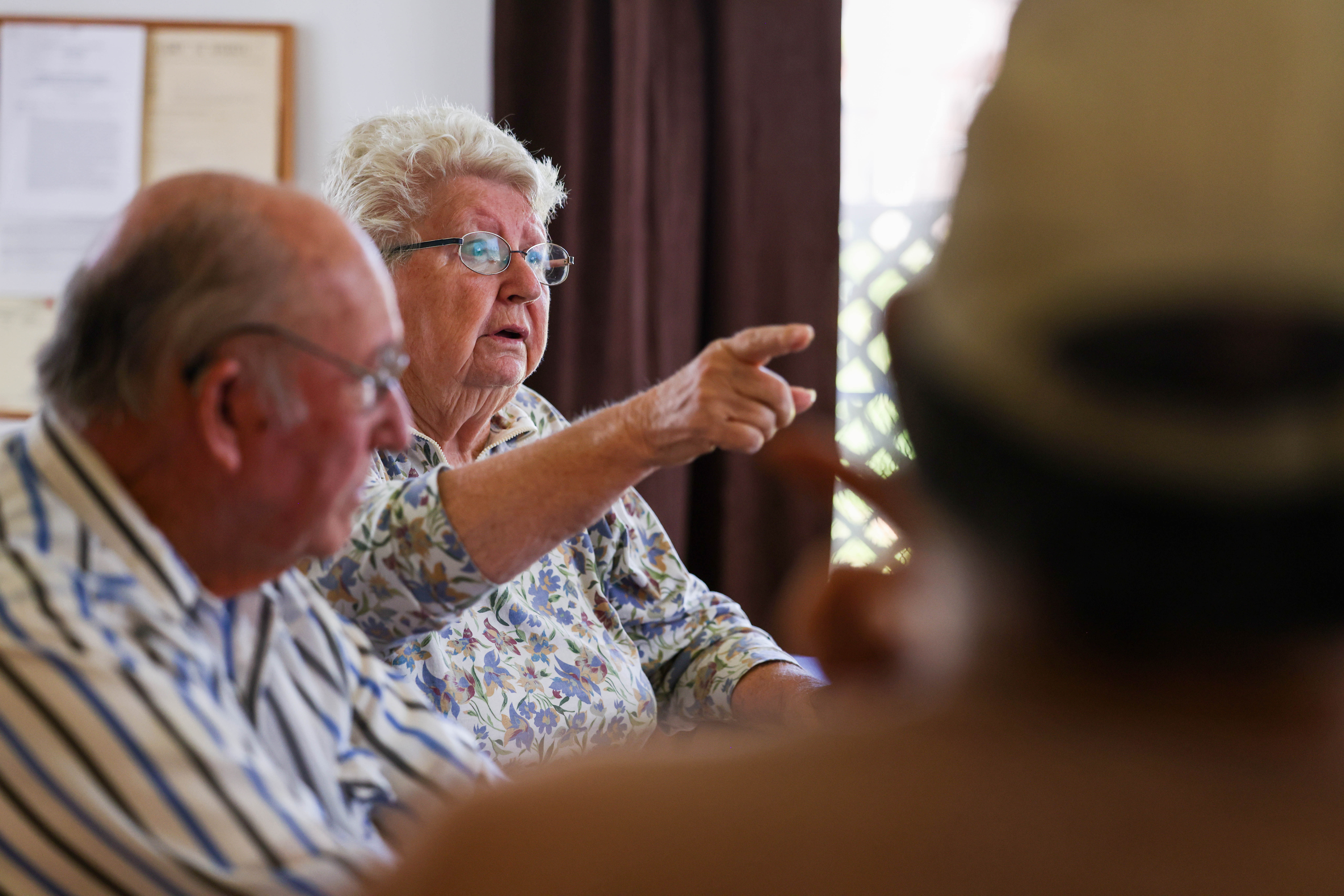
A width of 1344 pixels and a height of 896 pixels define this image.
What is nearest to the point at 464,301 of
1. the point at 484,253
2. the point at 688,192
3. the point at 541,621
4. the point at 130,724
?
the point at 484,253

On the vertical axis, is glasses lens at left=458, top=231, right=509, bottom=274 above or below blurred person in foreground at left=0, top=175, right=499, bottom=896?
above

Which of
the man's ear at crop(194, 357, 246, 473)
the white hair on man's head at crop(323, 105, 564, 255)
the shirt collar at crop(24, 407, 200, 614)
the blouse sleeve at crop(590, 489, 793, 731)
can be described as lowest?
the blouse sleeve at crop(590, 489, 793, 731)

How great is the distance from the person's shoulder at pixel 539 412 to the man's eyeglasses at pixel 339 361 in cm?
95

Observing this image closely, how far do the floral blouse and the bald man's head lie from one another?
1.52 ft

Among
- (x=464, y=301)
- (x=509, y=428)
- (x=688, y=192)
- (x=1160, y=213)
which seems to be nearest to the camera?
(x=1160, y=213)

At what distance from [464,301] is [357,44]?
161 centimetres

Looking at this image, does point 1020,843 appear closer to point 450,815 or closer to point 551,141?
point 450,815

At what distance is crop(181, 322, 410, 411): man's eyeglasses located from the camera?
81 centimetres

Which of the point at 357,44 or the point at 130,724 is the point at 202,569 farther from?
the point at 357,44

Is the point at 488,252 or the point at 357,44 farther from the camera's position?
the point at 357,44

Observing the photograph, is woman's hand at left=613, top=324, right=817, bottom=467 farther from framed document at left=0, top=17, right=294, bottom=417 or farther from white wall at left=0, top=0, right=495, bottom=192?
framed document at left=0, top=17, right=294, bottom=417

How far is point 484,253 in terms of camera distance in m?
1.73

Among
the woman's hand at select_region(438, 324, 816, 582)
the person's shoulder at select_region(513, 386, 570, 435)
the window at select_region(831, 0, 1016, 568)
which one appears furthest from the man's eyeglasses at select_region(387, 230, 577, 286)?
the window at select_region(831, 0, 1016, 568)

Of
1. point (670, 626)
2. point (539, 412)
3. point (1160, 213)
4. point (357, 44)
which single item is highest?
point (357, 44)
